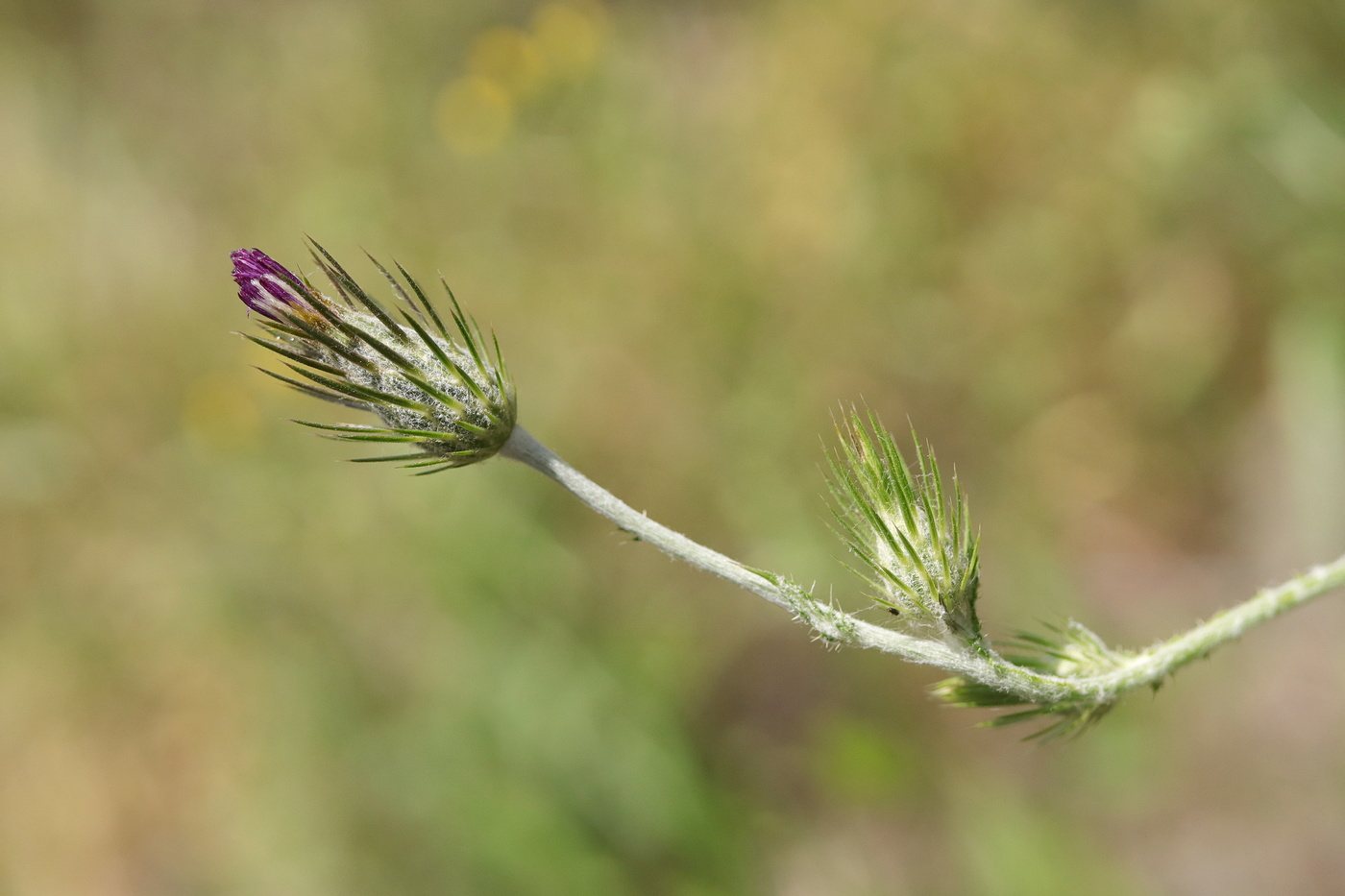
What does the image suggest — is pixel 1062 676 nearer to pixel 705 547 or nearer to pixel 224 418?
pixel 705 547

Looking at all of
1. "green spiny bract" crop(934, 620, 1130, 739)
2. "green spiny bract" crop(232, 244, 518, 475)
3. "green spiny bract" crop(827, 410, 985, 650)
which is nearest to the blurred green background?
"green spiny bract" crop(934, 620, 1130, 739)

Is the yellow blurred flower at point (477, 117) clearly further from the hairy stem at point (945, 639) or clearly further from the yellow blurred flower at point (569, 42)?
the hairy stem at point (945, 639)

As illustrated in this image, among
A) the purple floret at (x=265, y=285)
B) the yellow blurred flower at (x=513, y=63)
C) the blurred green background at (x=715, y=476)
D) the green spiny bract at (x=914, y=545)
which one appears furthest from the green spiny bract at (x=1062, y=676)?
the yellow blurred flower at (x=513, y=63)

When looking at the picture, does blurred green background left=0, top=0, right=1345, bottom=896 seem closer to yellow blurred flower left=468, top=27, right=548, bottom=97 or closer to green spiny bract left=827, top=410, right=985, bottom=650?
yellow blurred flower left=468, top=27, right=548, bottom=97

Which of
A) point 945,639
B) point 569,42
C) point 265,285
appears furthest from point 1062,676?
point 569,42

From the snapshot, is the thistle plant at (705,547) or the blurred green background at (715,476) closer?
the thistle plant at (705,547)

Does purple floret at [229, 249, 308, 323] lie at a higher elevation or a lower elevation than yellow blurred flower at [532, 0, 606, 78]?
lower

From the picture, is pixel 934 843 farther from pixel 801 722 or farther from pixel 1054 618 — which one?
pixel 1054 618
